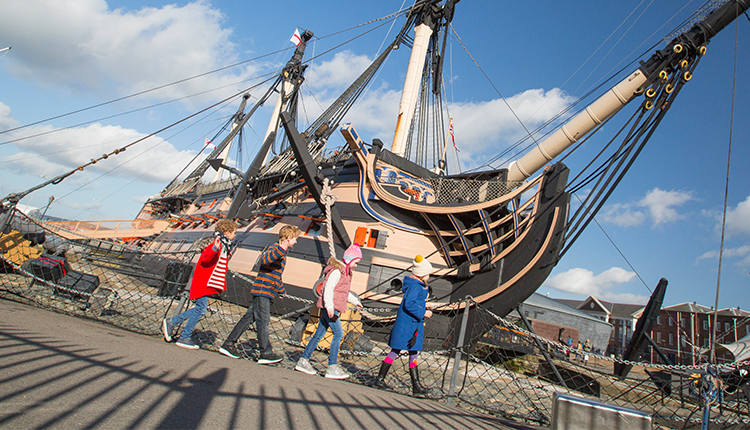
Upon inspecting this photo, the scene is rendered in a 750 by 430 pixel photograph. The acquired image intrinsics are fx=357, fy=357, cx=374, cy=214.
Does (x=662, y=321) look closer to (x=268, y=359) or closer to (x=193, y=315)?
(x=268, y=359)

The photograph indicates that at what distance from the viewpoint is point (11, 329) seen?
265cm

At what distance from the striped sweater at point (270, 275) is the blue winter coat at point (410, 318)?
3.99ft

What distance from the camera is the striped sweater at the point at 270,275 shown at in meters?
3.50

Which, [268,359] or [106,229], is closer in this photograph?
[268,359]

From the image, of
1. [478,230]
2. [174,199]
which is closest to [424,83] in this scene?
[478,230]

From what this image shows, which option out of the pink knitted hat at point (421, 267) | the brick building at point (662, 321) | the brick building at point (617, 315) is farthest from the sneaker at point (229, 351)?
the brick building at point (617, 315)

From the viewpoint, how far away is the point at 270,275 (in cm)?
355

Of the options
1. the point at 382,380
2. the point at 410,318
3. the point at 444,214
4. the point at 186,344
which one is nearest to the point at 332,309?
the point at 410,318

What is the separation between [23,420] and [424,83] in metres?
15.9

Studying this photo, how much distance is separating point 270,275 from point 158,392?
1.60 metres

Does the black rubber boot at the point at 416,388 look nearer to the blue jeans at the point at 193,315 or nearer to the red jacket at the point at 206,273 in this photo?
the red jacket at the point at 206,273

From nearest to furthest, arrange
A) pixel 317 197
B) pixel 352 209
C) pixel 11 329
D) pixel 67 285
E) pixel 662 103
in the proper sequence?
pixel 11 329
pixel 67 285
pixel 662 103
pixel 317 197
pixel 352 209

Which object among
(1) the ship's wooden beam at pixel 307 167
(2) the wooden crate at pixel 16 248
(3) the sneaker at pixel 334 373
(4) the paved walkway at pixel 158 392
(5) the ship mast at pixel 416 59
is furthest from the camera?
(5) the ship mast at pixel 416 59

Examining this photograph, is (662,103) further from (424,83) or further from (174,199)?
(174,199)
